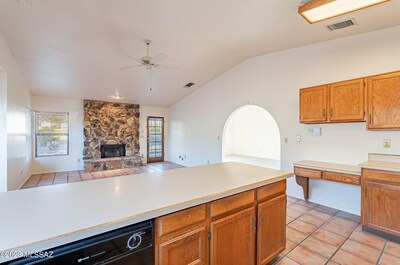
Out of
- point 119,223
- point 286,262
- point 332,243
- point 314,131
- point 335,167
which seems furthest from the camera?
point 314,131

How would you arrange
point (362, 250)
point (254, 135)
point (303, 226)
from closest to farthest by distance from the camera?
point (362, 250), point (303, 226), point (254, 135)

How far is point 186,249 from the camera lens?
4.31 ft

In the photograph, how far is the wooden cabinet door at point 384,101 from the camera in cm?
269

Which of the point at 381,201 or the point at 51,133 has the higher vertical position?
the point at 51,133

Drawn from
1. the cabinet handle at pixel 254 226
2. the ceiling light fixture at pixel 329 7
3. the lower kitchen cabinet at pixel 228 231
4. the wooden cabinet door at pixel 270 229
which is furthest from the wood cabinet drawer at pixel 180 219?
the ceiling light fixture at pixel 329 7

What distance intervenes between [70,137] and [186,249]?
23.6 ft

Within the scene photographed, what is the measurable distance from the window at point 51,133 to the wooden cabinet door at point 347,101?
7.81 meters

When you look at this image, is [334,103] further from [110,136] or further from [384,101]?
[110,136]

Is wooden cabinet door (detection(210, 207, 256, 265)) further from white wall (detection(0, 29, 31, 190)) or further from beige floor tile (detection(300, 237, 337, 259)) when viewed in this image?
white wall (detection(0, 29, 31, 190))

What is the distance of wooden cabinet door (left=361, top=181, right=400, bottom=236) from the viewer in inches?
96.7

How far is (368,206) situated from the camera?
2.66 m

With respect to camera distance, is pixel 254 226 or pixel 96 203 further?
pixel 254 226

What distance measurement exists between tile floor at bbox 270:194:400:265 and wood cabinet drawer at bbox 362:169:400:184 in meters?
0.79

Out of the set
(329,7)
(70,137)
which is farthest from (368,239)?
(70,137)
